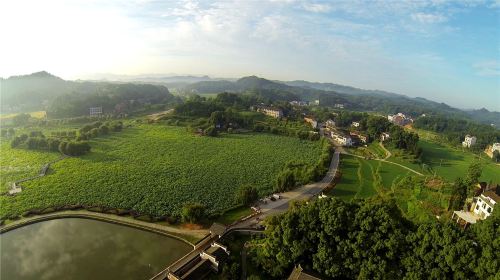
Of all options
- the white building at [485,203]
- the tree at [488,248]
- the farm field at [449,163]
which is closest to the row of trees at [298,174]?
the farm field at [449,163]

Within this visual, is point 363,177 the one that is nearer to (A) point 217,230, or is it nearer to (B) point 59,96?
(A) point 217,230

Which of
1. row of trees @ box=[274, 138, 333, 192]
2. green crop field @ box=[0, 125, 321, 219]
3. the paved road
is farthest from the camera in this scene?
row of trees @ box=[274, 138, 333, 192]

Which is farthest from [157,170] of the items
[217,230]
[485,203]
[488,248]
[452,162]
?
[452,162]

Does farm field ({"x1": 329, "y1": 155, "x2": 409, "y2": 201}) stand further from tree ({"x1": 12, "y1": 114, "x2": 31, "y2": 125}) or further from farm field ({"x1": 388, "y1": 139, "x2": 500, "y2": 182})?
tree ({"x1": 12, "y1": 114, "x2": 31, "y2": 125})

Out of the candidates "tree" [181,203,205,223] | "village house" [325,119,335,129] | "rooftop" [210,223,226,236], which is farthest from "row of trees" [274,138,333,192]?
"village house" [325,119,335,129]

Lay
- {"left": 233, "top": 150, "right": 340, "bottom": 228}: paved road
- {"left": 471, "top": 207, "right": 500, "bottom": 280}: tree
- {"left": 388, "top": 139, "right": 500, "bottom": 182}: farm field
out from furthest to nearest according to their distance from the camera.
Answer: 1. {"left": 388, "top": 139, "right": 500, "bottom": 182}: farm field
2. {"left": 233, "top": 150, "right": 340, "bottom": 228}: paved road
3. {"left": 471, "top": 207, "right": 500, "bottom": 280}: tree

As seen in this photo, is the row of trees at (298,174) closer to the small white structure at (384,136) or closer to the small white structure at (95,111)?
the small white structure at (384,136)
